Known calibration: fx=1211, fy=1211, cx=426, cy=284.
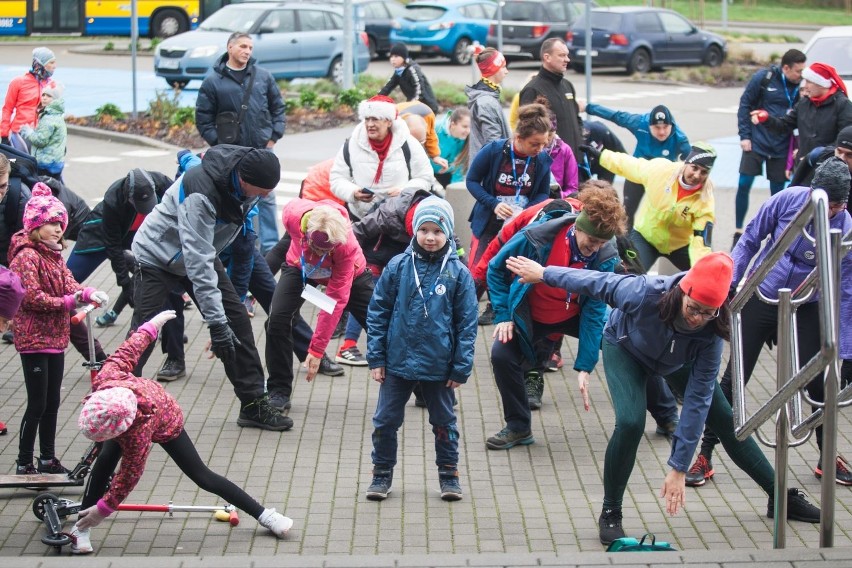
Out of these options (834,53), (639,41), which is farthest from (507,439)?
(639,41)

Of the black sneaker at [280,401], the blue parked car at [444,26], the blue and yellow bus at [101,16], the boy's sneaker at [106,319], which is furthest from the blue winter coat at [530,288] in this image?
the blue and yellow bus at [101,16]

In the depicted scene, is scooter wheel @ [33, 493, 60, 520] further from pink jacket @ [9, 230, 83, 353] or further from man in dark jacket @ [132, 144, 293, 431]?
man in dark jacket @ [132, 144, 293, 431]

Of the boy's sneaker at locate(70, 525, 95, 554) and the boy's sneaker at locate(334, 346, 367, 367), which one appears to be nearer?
the boy's sneaker at locate(70, 525, 95, 554)

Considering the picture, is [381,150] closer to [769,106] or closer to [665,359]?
[665,359]

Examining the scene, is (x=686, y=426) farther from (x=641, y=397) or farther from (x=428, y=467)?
(x=428, y=467)

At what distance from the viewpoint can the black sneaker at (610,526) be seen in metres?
6.03

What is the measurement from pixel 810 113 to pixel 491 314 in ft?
12.2

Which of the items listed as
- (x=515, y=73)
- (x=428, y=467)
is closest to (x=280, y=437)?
(x=428, y=467)

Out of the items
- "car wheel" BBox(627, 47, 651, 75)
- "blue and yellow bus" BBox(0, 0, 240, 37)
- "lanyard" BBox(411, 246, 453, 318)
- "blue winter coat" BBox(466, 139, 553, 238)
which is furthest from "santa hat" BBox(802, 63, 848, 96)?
"blue and yellow bus" BBox(0, 0, 240, 37)

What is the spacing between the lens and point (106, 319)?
32.3ft

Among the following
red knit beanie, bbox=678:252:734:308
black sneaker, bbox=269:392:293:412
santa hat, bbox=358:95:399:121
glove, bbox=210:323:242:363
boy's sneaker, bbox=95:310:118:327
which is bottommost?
black sneaker, bbox=269:392:293:412

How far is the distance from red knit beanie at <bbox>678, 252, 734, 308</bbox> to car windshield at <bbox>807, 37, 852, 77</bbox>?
12.1 m

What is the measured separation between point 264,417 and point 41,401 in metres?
1.51

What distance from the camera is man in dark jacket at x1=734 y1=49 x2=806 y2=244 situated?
493 inches
